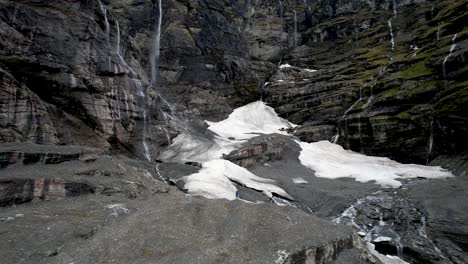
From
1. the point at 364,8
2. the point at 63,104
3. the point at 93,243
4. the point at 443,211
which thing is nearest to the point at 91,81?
the point at 63,104

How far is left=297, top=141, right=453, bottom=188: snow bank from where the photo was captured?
33031mm

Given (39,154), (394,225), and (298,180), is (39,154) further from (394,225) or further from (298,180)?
(394,225)

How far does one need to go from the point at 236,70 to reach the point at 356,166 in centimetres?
4039

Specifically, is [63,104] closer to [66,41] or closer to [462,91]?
[66,41]

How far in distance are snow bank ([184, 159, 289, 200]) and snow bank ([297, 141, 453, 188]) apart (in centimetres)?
939

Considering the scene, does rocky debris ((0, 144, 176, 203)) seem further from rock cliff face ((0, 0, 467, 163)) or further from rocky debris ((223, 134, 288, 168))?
rocky debris ((223, 134, 288, 168))

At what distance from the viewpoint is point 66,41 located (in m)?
32.2

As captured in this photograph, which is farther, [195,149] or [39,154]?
[195,149]

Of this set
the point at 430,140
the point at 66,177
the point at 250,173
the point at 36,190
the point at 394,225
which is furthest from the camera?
the point at 430,140

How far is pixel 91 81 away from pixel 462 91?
42219mm

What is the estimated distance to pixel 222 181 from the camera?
1063 inches

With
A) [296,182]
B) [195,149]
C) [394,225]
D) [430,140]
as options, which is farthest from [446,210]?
[195,149]

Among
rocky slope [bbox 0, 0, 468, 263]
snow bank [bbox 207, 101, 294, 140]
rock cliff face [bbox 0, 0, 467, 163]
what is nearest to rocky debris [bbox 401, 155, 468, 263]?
rocky slope [bbox 0, 0, 468, 263]

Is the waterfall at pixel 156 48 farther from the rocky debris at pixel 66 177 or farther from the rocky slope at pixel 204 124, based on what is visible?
the rocky debris at pixel 66 177
